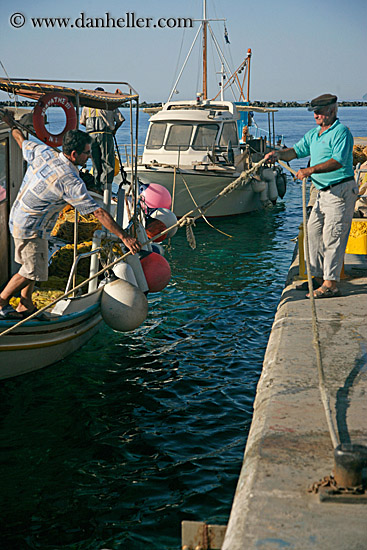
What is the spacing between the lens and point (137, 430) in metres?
5.77

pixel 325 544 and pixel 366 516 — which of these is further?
pixel 366 516

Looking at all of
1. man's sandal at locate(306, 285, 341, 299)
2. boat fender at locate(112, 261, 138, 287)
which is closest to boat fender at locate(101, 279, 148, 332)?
boat fender at locate(112, 261, 138, 287)

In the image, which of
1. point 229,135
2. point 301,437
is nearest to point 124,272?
point 301,437

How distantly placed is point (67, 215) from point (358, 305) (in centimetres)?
536

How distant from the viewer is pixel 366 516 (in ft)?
9.31

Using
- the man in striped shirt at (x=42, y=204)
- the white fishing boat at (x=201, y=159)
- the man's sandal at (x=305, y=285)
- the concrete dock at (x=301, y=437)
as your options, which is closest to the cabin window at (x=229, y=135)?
the white fishing boat at (x=201, y=159)

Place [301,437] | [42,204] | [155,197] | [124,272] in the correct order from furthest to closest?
[155,197] → [124,272] → [42,204] → [301,437]

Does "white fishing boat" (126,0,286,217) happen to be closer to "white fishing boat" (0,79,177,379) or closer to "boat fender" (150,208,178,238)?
"boat fender" (150,208,178,238)

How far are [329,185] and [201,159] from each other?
418 inches

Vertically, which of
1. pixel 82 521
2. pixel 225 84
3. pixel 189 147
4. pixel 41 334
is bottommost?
pixel 82 521

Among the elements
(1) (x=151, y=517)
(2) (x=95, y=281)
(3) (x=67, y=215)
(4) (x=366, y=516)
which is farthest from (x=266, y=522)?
(3) (x=67, y=215)

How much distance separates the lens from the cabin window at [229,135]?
655 inches

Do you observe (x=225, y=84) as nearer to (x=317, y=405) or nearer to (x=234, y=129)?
(x=234, y=129)

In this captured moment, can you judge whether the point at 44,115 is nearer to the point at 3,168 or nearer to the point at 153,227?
the point at 3,168
